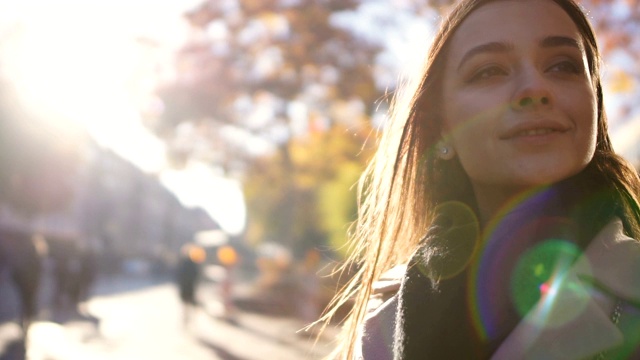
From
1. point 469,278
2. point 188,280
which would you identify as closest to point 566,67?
point 469,278

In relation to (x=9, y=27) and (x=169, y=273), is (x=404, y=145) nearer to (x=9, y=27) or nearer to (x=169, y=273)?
(x=9, y=27)

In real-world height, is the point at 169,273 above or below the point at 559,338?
below

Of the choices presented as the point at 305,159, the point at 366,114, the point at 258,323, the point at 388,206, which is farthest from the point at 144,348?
the point at 305,159

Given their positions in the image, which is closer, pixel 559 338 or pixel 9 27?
pixel 559 338

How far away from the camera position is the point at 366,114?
2138cm

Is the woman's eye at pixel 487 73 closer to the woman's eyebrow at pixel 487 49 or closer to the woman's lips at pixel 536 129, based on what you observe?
the woman's eyebrow at pixel 487 49

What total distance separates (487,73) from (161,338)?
12.4 m

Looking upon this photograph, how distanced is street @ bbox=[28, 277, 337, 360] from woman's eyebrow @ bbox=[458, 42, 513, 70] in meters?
7.56

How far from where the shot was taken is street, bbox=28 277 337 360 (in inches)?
408

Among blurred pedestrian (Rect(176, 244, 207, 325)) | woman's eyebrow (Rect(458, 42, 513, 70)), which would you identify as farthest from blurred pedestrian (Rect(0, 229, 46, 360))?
blurred pedestrian (Rect(176, 244, 207, 325))

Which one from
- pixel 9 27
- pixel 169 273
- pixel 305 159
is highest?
pixel 9 27

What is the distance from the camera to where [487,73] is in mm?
1364

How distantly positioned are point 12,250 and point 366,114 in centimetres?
1477

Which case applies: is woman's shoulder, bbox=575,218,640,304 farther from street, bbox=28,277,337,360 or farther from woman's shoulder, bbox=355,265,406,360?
street, bbox=28,277,337,360
